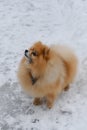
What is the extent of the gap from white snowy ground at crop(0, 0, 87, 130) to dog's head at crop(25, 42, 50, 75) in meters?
0.57

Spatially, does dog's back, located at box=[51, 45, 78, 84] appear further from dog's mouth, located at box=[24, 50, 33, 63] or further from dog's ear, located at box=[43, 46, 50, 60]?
dog's mouth, located at box=[24, 50, 33, 63]

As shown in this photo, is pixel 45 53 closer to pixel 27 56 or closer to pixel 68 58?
pixel 27 56

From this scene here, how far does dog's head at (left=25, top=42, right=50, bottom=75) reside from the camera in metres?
3.18

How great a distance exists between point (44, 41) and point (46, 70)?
1747mm

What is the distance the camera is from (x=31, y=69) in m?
3.27

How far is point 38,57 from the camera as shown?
125 inches

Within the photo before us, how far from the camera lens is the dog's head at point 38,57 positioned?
10.4 feet

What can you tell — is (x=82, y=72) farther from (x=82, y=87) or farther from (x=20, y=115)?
(x=20, y=115)

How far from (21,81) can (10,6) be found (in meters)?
3.07

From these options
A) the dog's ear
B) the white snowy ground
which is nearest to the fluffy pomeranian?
the dog's ear

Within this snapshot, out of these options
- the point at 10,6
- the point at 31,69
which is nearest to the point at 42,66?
the point at 31,69

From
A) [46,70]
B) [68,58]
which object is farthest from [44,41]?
[46,70]

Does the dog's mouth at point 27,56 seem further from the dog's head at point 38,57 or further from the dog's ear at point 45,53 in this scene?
the dog's ear at point 45,53

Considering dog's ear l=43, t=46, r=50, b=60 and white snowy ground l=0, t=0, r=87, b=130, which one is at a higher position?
dog's ear l=43, t=46, r=50, b=60
